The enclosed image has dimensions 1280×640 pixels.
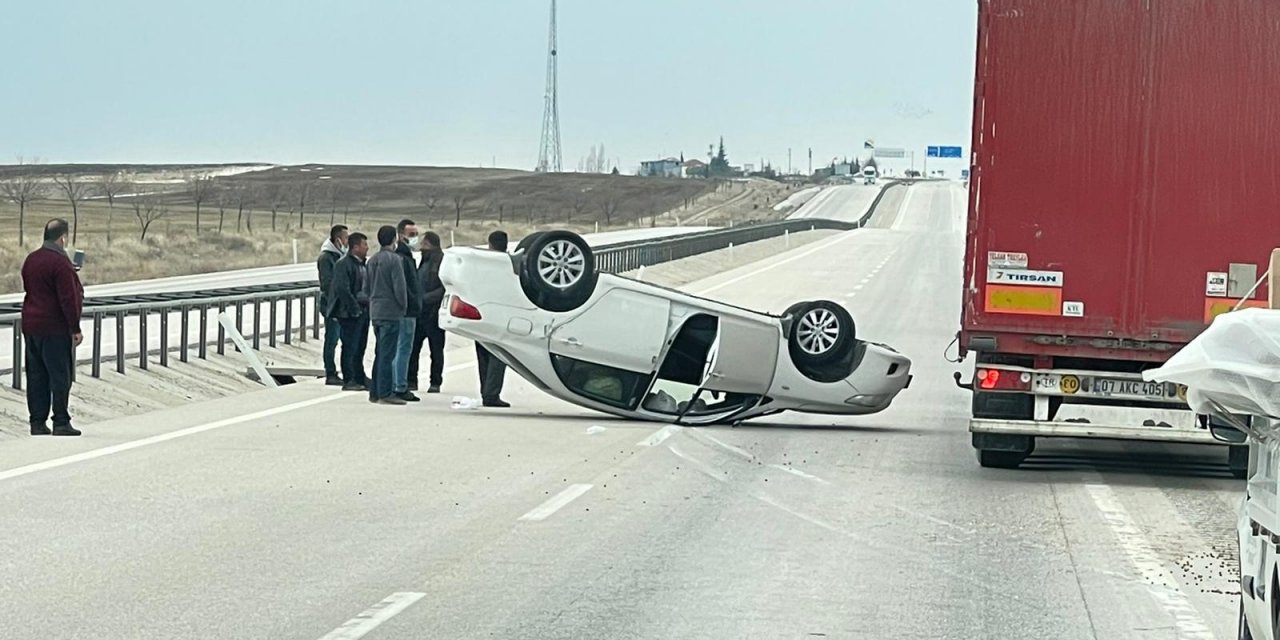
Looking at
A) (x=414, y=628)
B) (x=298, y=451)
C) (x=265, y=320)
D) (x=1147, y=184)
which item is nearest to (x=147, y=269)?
(x=265, y=320)

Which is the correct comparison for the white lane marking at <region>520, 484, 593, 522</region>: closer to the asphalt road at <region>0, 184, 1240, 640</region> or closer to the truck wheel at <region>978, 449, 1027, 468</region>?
the asphalt road at <region>0, 184, 1240, 640</region>

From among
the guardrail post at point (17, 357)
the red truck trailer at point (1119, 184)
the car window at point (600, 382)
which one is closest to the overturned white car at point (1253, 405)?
the red truck trailer at point (1119, 184)

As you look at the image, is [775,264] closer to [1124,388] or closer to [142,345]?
[142,345]

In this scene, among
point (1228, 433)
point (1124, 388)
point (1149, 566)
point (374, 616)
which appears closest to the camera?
point (1228, 433)

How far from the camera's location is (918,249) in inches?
2734

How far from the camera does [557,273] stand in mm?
17031

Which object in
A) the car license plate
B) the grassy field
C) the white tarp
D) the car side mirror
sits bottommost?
the grassy field

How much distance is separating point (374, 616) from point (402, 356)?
10.9 meters

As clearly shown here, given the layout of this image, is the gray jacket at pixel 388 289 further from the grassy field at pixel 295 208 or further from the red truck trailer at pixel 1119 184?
the grassy field at pixel 295 208

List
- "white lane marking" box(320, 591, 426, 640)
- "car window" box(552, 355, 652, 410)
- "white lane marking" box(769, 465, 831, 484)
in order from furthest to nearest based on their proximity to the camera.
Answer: "car window" box(552, 355, 652, 410) < "white lane marking" box(769, 465, 831, 484) < "white lane marking" box(320, 591, 426, 640)

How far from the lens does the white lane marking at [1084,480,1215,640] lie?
8203mm

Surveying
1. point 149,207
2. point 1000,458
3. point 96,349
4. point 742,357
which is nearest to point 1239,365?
point 1000,458

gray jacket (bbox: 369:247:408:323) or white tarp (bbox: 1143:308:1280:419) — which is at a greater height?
white tarp (bbox: 1143:308:1280:419)

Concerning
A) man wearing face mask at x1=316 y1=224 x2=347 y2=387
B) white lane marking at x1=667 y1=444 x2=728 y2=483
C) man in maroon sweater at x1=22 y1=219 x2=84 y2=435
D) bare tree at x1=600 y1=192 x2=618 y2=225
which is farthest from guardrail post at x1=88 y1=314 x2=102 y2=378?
bare tree at x1=600 y1=192 x2=618 y2=225
